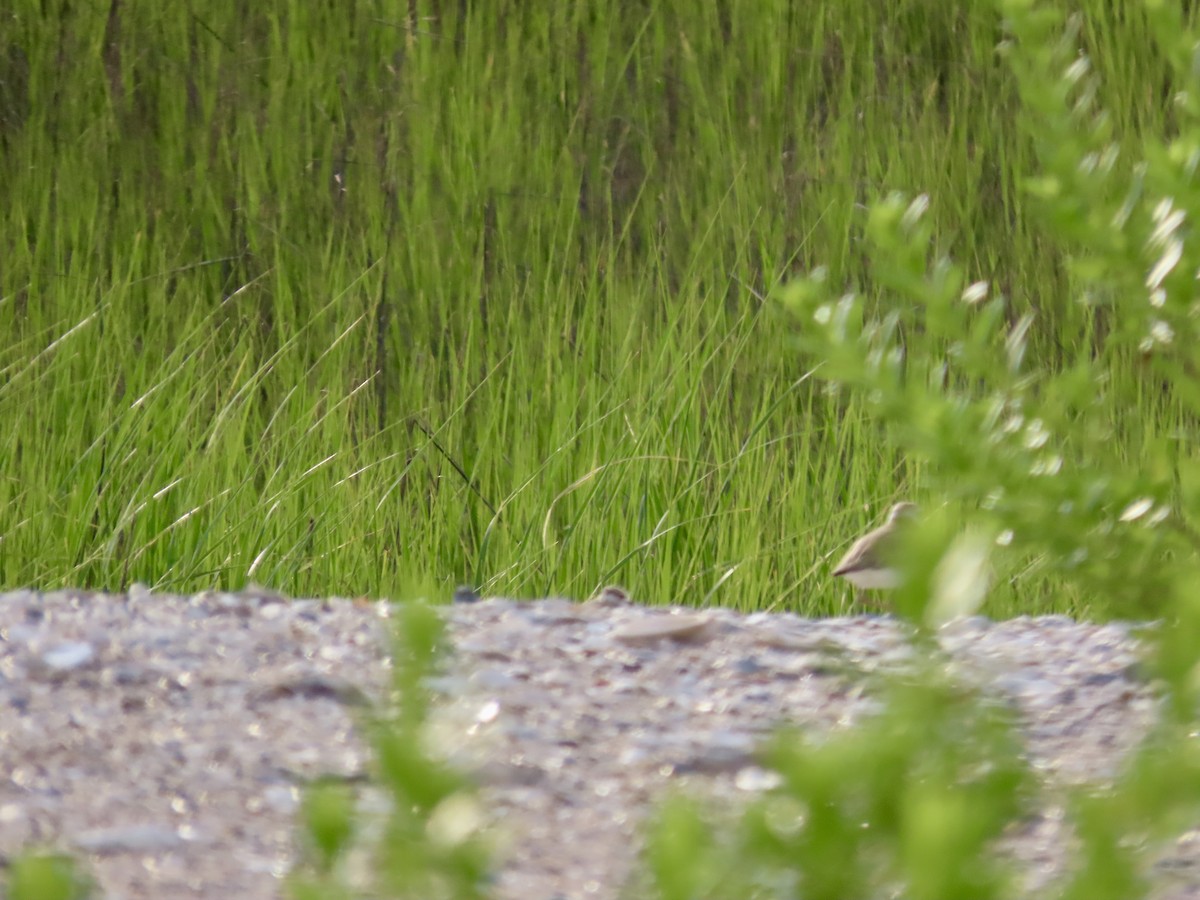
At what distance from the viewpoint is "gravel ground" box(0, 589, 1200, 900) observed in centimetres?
141

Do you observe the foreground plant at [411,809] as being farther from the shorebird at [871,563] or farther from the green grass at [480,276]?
the green grass at [480,276]

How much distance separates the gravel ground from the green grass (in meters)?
0.75

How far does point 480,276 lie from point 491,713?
6.60ft

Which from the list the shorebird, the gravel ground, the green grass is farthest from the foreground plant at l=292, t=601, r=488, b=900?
the green grass

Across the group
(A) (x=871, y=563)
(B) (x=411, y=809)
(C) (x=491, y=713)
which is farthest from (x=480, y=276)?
(B) (x=411, y=809)

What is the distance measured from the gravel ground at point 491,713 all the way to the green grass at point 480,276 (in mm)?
747

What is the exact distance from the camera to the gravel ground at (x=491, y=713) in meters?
1.41

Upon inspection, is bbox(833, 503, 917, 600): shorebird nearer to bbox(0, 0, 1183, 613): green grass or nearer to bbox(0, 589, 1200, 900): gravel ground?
bbox(0, 589, 1200, 900): gravel ground

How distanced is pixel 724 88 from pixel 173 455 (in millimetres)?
1747

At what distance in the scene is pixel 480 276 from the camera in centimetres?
363

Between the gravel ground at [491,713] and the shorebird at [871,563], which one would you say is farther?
the shorebird at [871,563]

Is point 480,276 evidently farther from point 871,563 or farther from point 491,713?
point 491,713

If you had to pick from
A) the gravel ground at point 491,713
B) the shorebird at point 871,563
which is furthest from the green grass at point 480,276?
the gravel ground at point 491,713

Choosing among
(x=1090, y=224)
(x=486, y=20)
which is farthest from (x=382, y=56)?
(x=1090, y=224)
